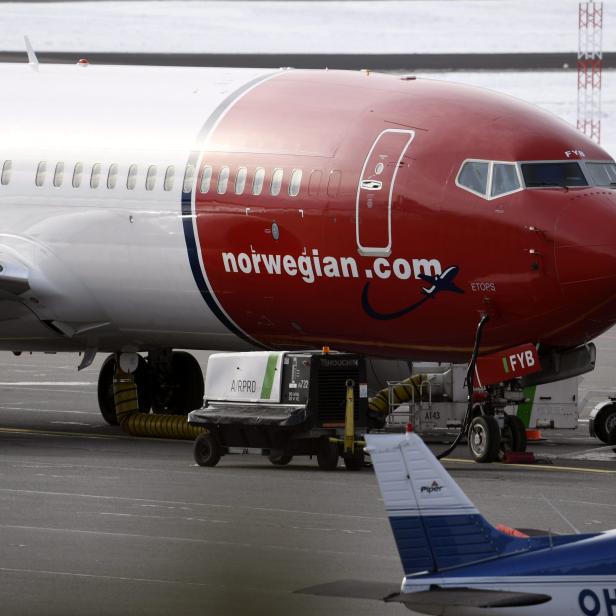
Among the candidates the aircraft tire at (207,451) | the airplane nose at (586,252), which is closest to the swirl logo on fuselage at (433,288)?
the airplane nose at (586,252)

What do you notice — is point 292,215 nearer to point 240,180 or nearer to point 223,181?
point 240,180

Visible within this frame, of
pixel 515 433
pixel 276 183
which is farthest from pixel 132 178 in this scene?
pixel 515 433

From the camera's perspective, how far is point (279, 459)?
25.3 meters

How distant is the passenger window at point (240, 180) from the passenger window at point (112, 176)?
229 cm

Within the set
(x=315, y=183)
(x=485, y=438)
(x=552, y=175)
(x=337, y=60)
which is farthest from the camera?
(x=337, y=60)

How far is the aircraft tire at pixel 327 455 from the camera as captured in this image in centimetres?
2475

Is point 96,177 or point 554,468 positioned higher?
point 96,177

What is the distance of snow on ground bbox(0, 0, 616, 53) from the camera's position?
92000 millimetres

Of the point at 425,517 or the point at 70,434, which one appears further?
the point at 70,434

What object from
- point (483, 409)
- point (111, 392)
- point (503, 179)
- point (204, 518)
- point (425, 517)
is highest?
point (425, 517)

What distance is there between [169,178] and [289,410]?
16.3ft

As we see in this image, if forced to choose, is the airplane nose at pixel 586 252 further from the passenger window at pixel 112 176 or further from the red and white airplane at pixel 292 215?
the passenger window at pixel 112 176

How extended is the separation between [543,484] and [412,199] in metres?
4.43

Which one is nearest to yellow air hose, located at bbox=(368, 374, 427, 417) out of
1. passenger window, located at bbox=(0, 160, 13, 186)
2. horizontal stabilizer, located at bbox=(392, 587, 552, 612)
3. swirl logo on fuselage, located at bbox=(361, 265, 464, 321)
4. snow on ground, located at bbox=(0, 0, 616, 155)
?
swirl logo on fuselage, located at bbox=(361, 265, 464, 321)
